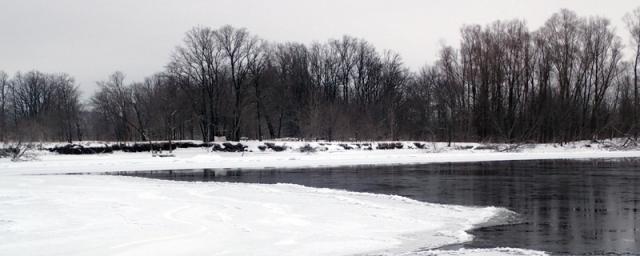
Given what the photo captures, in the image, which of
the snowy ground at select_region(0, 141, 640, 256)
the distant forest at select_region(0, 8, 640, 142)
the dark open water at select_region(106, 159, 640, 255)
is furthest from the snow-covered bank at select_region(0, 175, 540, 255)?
the distant forest at select_region(0, 8, 640, 142)

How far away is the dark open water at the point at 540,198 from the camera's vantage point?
10.4m

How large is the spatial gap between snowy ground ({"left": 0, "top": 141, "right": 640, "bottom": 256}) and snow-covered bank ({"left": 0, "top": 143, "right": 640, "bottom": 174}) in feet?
47.4

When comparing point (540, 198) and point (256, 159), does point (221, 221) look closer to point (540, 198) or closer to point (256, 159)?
point (540, 198)

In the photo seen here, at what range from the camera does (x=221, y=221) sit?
42.0 ft

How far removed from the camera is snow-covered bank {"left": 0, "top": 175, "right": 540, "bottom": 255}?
9.95 m

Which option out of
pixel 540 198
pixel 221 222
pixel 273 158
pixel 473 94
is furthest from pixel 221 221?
pixel 473 94

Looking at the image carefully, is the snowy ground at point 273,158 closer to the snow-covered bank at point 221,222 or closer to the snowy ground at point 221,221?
the snowy ground at point 221,221

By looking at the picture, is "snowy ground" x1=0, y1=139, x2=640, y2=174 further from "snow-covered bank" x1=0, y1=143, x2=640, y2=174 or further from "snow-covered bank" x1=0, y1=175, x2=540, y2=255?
"snow-covered bank" x1=0, y1=175, x2=540, y2=255

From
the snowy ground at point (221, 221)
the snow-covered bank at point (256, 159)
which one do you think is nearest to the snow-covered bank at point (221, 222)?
the snowy ground at point (221, 221)

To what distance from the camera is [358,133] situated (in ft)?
202

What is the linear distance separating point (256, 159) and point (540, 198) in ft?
88.7

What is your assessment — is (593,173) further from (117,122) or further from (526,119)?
(117,122)

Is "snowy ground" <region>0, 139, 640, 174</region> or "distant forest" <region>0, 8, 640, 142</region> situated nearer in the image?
"snowy ground" <region>0, 139, 640, 174</region>

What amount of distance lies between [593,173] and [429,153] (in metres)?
22.4
